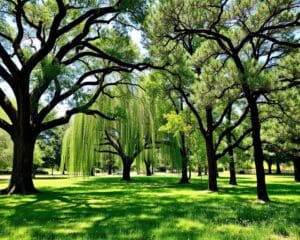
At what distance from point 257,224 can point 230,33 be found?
10.3m

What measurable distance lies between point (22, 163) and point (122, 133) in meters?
12.9

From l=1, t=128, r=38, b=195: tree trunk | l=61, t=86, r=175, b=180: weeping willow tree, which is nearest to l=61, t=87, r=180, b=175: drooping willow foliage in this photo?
l=61, t=86, r=175, b=180: weeping willow tree

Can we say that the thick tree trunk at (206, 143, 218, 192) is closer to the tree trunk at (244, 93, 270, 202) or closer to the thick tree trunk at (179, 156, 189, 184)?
the tree trunk at (244, 93, 270, 202)

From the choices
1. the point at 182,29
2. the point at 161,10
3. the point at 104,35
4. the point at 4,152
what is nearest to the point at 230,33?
the point at 182,29

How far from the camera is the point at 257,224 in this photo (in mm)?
7555

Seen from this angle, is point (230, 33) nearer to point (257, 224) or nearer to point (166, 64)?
point (166, 64)

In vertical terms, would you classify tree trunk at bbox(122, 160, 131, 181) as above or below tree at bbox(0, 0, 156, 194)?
below

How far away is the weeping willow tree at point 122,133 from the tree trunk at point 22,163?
24.2ft

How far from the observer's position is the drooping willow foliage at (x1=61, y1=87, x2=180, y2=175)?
25.9m

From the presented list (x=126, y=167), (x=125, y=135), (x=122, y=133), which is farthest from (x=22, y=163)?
(x=126, y=167)

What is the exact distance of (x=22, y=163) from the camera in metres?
16.7

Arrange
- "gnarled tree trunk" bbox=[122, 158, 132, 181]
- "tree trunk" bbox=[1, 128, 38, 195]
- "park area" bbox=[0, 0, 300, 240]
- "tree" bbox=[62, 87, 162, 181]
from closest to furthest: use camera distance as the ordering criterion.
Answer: "park area" bbox=[0, 0, 300, 240] → "tree trunk" bbox=[1, 128, 38, 195] → "tree" bbox=[62, 87, 162, 181] → "gnarled tree trunk" bbox=[122, 158, 132, 181]

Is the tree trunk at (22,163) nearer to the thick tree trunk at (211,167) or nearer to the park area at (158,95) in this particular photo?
the park area at (158,95)

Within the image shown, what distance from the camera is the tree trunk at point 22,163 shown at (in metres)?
16.3
